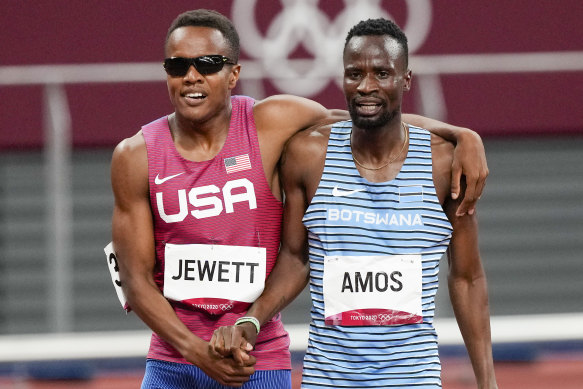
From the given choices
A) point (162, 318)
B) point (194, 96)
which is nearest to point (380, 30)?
point (194, 96)

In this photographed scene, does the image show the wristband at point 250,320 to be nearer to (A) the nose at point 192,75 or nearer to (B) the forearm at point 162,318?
(B) the forearm at point 162,318

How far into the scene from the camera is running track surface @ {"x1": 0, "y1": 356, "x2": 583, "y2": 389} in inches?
311

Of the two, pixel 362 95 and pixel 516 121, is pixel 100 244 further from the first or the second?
pixel 362 95

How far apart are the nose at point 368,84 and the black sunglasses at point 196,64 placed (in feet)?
1.77

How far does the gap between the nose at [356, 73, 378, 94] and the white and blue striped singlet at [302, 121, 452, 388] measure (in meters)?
0.28

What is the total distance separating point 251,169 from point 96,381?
4493 mm

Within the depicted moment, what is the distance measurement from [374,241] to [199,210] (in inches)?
26.1

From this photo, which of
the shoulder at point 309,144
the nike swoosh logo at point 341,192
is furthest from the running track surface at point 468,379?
the nike swoosh logo at point 341,192

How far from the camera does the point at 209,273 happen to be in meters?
4.14

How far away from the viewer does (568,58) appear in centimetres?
887

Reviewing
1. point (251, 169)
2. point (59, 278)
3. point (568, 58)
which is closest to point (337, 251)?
point (251, 169)

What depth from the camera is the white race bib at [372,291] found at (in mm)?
3908

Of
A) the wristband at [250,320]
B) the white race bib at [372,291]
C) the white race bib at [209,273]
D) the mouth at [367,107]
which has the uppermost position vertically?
the mouth at [367,107]

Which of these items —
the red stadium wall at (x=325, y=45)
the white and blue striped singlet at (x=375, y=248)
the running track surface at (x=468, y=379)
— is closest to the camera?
the white and blue striped singlet at (x=375, y=248)
